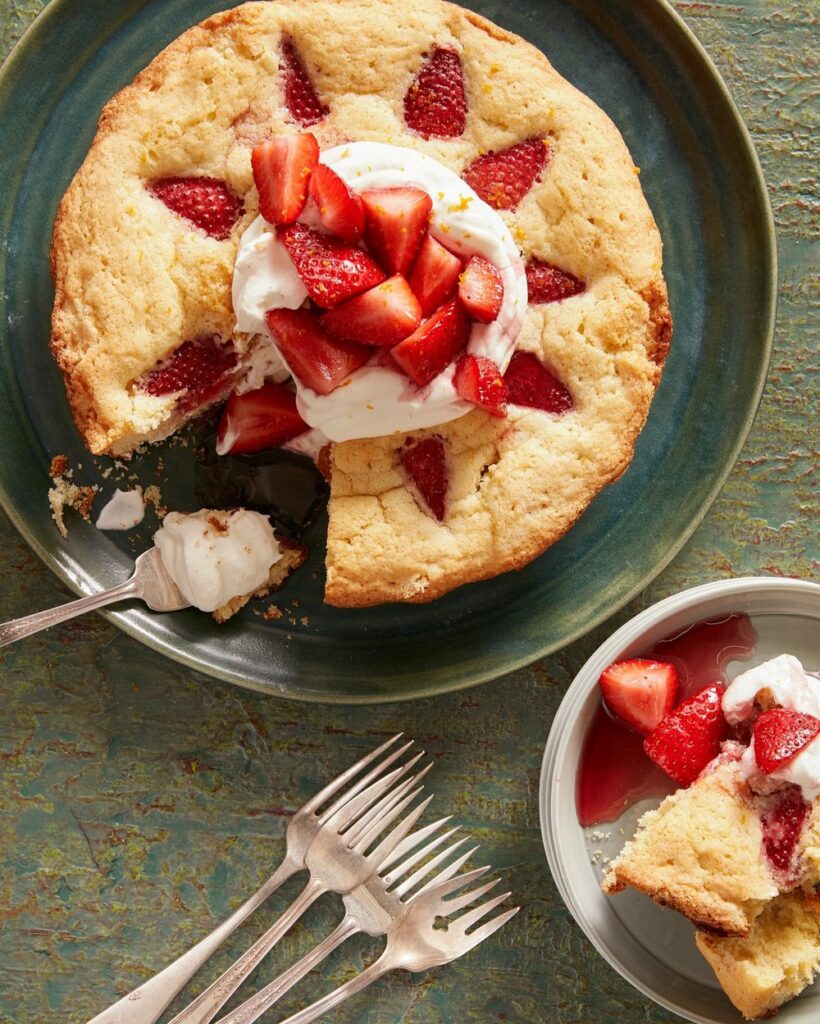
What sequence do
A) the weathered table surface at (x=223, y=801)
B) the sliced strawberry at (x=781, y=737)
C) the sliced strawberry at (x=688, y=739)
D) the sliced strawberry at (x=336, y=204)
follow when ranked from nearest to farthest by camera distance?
the sliced strawberry at (x=336, y=204)
the sliced strawberry at (x=781, y=737)
the sliced strawberry at (x=688, y=739)
the weathered table surface at (x=223, y=801)

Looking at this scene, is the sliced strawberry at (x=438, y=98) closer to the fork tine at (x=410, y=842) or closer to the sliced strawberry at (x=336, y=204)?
the sliced strawberry at (x=336, y=204)

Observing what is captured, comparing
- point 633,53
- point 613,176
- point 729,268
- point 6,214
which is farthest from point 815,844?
point 6,214

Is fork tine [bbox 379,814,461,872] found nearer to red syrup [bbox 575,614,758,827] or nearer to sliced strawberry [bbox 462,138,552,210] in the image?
red syrup [bbox 575,614,758,827]

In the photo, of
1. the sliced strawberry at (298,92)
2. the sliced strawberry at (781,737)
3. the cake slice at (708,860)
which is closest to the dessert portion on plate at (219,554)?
the sliced strawberry at (298,92)

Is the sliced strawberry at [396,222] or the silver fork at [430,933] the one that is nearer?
the sliced strawberry at [396,222]

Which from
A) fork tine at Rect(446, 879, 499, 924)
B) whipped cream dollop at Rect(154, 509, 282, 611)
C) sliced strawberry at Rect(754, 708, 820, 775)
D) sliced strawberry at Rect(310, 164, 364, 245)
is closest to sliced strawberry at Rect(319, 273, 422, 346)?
sliced strawberry at Rect(310, 164, 364, 245)
